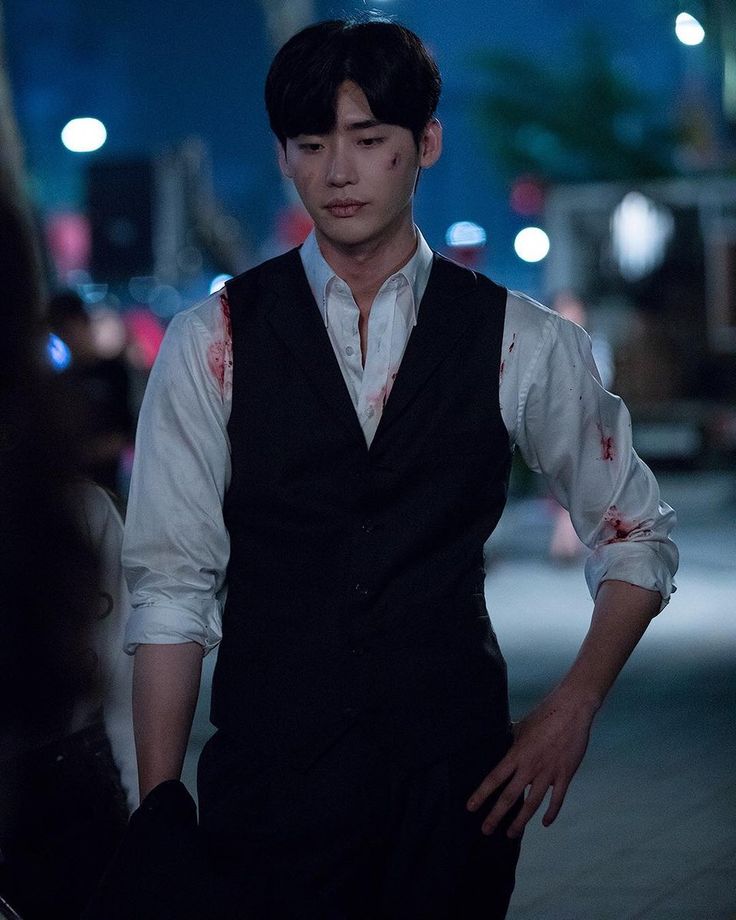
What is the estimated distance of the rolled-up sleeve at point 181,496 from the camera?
1974mm

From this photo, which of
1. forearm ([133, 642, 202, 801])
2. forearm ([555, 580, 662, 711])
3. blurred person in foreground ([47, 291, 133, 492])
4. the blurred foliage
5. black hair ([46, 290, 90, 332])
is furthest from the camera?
the blurred foliage

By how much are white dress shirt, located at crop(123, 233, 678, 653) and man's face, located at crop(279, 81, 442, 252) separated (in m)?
0.10

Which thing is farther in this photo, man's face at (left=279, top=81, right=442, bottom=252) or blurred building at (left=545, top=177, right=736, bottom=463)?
blurred building at (left=545, top=177, right=736, bottom=463)

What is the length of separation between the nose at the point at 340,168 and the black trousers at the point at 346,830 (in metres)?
0.67

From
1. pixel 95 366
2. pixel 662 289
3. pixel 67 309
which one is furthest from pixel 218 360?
pixel 662 289

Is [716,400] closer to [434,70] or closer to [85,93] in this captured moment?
[434,70]

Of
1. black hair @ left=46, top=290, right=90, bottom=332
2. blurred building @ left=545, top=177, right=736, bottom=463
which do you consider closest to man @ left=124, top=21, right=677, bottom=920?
black hair @ left=46, top=290, right=90, bottom=332

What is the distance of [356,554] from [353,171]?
1.56 feet

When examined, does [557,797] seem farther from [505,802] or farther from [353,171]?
[353,171]

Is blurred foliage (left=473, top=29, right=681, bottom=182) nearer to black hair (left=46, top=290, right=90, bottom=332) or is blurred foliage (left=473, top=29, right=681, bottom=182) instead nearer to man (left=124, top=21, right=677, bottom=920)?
black hair (left=46, top=290, right=90, bottom=332)

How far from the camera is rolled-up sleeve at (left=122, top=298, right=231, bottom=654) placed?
1.97 m

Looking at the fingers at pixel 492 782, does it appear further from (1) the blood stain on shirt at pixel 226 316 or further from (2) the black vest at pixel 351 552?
(1) the blood stain on shirt at pixel 226 316

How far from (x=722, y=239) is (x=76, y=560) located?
18384mm

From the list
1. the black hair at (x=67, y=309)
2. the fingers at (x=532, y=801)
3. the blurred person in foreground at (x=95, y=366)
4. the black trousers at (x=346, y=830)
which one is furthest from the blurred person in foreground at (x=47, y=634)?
the black hair at (x=67, y=309)
